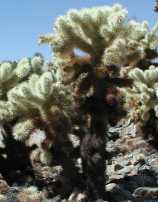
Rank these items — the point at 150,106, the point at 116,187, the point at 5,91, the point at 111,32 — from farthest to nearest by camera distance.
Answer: the point at 150,106
the point at 5,91
the point at 116,187
the point at 111,32

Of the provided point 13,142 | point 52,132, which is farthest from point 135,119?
point 52,132

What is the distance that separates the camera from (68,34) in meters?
10.9

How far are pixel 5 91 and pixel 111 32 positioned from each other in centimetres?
339

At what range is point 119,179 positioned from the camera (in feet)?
41.3

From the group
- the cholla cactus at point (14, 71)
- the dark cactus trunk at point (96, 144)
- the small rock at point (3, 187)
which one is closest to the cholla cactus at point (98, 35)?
the dark cactus trunk at point (96, 144)

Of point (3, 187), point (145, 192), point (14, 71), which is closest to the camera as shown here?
point (145, 192)

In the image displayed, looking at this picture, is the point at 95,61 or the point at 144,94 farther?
the point at 144,94

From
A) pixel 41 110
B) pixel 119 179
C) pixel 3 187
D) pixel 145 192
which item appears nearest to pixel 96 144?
pixel 41 110

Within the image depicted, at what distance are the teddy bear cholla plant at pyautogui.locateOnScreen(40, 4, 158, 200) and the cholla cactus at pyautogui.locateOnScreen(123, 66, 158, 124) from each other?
383 cm

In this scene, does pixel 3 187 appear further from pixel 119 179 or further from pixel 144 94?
pixel 144 94

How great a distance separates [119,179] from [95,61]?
9.80 feet

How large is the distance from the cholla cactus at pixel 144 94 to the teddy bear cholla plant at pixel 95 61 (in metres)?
3.83

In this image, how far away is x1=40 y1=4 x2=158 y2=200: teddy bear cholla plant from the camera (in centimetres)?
1072

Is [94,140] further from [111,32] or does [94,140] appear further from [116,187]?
[111,32]
